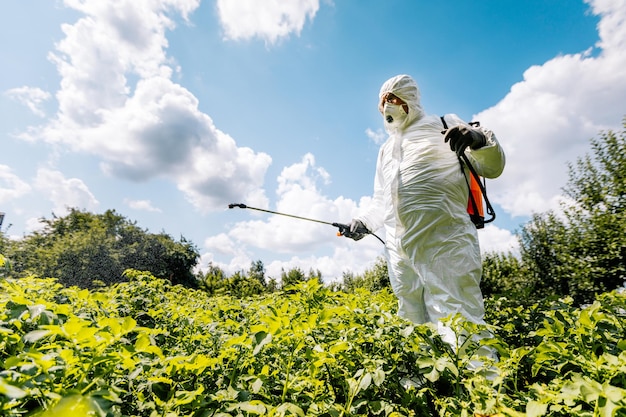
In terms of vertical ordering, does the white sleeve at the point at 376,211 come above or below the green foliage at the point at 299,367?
above

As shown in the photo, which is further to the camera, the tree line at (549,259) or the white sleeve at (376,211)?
the tree line at (549,259)

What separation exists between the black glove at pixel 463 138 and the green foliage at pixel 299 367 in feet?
3.95

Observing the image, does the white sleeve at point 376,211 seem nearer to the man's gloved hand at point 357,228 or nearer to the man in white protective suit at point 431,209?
the man's gloved hand at point 357,228

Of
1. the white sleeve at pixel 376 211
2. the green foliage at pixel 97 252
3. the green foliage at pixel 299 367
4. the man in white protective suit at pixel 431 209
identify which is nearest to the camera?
the green foliage at pixel 299 367

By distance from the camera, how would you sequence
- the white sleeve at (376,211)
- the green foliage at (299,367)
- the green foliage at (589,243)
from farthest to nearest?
the green foliage at (589,243) → the white sleeve at (376,211) → the green foliage at (299,367)

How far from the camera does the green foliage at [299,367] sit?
80cm

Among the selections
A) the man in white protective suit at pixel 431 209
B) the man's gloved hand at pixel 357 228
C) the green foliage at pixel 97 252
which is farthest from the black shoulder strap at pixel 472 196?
the green foliage at pixel 97 252

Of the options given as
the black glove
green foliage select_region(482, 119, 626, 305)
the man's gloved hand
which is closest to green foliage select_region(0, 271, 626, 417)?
the black glove

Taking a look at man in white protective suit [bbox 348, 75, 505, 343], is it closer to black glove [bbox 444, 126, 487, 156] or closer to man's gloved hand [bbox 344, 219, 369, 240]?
black glove [bbox 444, 126, 487, 156]

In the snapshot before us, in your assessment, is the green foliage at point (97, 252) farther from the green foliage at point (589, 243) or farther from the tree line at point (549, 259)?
the green foliage at point (589, 243)

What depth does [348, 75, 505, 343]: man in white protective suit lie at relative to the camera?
2.21m

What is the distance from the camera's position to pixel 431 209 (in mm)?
2297

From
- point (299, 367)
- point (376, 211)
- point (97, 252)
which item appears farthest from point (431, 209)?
point (97, 252)

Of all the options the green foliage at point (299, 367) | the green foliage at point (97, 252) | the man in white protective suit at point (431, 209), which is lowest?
the green foliage at point (299, 367)
